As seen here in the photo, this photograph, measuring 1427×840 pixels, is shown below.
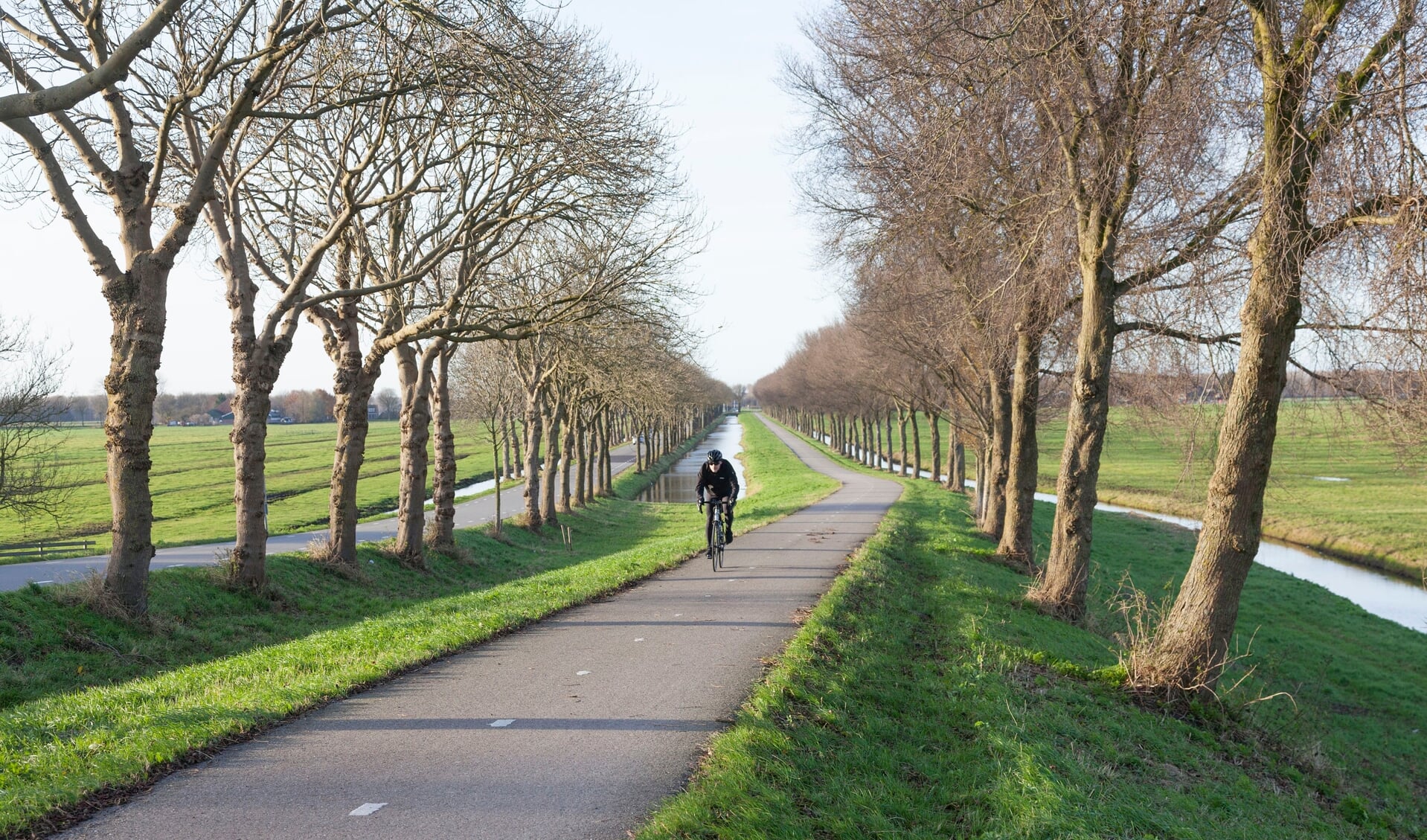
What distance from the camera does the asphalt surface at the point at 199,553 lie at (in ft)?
60.3

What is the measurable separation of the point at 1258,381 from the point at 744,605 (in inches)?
256

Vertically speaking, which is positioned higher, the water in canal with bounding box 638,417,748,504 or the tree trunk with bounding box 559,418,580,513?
the tree trunk with bounding box 559,418,580,513

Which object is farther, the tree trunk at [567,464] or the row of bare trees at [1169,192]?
the tree trunk at [567,464]

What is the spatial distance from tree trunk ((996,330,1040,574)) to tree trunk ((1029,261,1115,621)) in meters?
3.81

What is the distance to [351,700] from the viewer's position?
7418mm

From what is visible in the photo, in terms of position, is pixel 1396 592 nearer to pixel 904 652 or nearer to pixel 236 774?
pixel 904 652

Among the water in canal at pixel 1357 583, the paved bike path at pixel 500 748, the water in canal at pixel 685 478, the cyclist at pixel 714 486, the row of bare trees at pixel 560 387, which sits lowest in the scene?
the water in canal at pixel 1357 583

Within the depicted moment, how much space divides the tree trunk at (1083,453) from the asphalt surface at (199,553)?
12.9 m

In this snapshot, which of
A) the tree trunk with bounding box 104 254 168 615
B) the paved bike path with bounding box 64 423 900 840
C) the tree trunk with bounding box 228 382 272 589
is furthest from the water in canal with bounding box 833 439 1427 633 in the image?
the tree trunk with bounding box 104 254 168 615

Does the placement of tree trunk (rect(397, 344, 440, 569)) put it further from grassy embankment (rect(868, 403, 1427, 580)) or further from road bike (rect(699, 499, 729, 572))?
grassy embankment (rect(868, 403, 1427, 580))

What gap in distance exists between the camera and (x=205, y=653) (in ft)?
39.7

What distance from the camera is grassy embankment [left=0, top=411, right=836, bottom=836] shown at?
18.4ft

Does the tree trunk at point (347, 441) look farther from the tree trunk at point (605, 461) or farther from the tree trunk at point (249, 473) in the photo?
the tree trunk at point (605, 461)

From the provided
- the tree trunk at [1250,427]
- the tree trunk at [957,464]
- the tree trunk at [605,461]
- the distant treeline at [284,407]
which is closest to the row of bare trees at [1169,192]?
the tree trunk at [1250,427]
